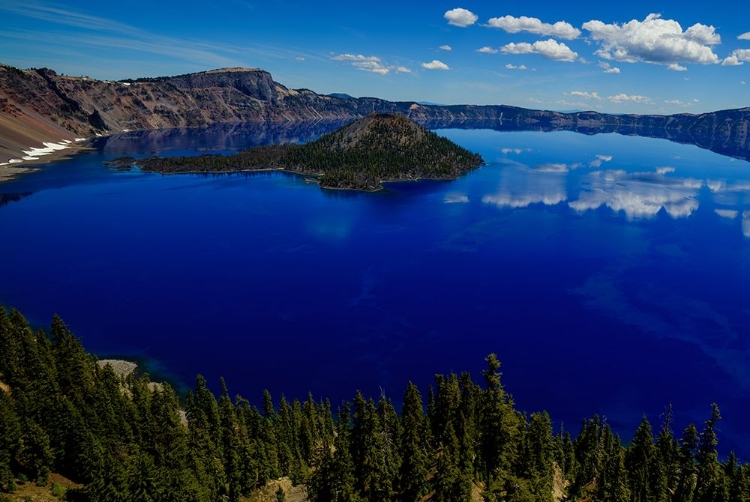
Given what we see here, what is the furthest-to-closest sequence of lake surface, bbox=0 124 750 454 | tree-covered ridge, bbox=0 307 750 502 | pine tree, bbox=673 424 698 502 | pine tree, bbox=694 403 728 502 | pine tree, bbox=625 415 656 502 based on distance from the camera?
lake surface, bbox=0 124 750 454 < pine tree, bbox=673 424 698 502 < pine tree, bbox=625 415 656 502 < pine tree, bbox=694 403 728 502 < tree-covered ridge, bbox=0 307 750 502

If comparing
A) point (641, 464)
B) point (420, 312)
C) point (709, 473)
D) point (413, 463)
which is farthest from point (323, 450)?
point (420, 312)

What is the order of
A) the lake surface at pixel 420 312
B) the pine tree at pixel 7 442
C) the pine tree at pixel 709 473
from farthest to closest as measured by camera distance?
the lake surface at pixel 420 312, the pine tree at pixel 709 473, the pine tree at pixel 7 442

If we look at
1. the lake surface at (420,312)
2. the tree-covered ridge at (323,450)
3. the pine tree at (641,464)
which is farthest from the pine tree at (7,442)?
the pine tree at (641,464)

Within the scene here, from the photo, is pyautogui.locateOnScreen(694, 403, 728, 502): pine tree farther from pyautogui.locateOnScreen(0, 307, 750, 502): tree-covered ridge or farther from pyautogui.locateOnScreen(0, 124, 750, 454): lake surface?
pyautogui.locateOnScreen(0, 124, 750, 454): lake surface

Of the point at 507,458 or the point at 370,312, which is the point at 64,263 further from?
the point at 507,458

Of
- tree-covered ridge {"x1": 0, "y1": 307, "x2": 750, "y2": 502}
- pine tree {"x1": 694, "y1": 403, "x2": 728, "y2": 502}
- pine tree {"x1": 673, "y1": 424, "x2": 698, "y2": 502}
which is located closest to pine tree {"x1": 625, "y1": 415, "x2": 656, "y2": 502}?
tree-covered ridge {"x1": 0, "y1": 307, "x2": 750, "y2": 502}

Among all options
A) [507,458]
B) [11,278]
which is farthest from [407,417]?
[11,278]

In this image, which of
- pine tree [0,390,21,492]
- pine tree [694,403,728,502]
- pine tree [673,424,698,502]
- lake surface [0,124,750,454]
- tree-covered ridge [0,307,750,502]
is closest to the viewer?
tree-covered ridge [0,307,750,502]

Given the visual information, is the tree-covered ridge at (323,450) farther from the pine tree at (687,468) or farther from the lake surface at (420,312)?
the lake surface at (420,312)

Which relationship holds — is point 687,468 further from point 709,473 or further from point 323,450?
point 323,450
